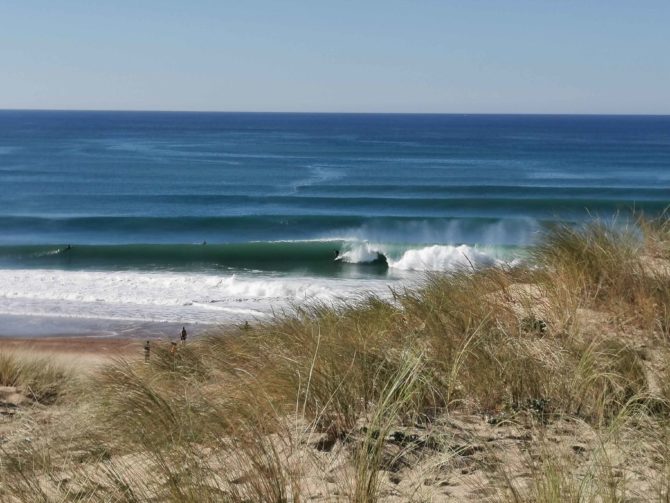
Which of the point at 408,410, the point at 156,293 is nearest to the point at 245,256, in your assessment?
the point at 156,293

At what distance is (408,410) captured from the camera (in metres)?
4.73

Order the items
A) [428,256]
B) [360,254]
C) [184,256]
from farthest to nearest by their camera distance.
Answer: [360,254] → [184,256] → [428,256]

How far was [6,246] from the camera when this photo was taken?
99.1 feet

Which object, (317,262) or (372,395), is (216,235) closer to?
(317,262)

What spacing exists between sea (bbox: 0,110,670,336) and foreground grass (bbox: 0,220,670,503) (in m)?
1.61

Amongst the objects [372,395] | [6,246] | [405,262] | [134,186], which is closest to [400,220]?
[405,262]

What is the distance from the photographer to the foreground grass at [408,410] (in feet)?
12.0

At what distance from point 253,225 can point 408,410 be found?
31288mm

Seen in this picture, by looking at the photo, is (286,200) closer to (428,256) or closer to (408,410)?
(428,256)

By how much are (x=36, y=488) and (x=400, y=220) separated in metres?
31.9

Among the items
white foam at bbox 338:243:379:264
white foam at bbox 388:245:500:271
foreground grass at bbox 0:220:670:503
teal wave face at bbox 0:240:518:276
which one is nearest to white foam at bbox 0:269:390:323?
teal wave face at bbox 0:240:518:276

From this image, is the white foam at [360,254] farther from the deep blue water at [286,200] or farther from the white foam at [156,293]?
the white foam at [156,293]

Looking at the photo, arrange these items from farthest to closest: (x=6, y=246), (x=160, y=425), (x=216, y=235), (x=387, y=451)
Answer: (x=216, y=235), (x=6, y=246), (x=160, y=425), (x=387, y=451)

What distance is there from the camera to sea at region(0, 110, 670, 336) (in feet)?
67.4
